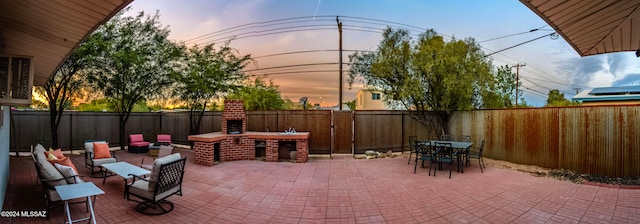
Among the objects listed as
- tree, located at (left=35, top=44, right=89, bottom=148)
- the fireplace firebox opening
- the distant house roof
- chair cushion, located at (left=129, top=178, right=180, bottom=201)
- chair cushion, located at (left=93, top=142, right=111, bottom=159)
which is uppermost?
the distant house roof

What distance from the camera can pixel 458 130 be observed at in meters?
9.09

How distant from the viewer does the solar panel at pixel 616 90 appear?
18.9 meters

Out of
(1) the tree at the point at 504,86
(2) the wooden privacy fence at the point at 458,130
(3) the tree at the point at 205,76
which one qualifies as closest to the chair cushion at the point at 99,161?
(3) the tree at the point at 205,76

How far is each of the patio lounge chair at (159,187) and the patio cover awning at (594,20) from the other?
468cm

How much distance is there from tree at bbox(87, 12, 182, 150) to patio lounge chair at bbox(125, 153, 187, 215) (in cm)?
644

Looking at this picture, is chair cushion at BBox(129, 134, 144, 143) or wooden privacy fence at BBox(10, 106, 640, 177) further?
chair cushion at BBox(129, 134, 144, 143)

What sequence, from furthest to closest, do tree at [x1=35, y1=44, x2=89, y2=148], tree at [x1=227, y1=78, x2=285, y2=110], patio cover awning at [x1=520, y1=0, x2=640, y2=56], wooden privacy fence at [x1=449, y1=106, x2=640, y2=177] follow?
tree at [x1=227, y1=78, x2=285, y2=110]
tree at [x1=35, y1=44, x2=89, y2=148]
wooden privacy fence at [x1=449, y1=106, x2=640, y2=177]
patio cover awning at [x1=520, y1=0, x2=640, y2=56]

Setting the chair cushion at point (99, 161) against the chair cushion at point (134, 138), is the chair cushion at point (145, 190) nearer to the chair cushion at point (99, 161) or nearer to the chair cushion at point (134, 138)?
the chair cushion at point (99, 161)

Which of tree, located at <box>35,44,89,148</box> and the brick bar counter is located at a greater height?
tree, located at <box>35,44,89,148</box>

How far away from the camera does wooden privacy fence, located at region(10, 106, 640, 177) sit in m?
→ 5.59

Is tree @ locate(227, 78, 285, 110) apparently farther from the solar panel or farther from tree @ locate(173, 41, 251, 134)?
the solar panel

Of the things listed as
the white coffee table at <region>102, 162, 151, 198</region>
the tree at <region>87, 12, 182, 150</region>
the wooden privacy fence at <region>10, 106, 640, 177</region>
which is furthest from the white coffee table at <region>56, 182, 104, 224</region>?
the tree at <region>87, 12, 182, 150</region>

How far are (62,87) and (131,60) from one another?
102 inches

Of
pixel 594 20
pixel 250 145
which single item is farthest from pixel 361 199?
pixel 250 145
